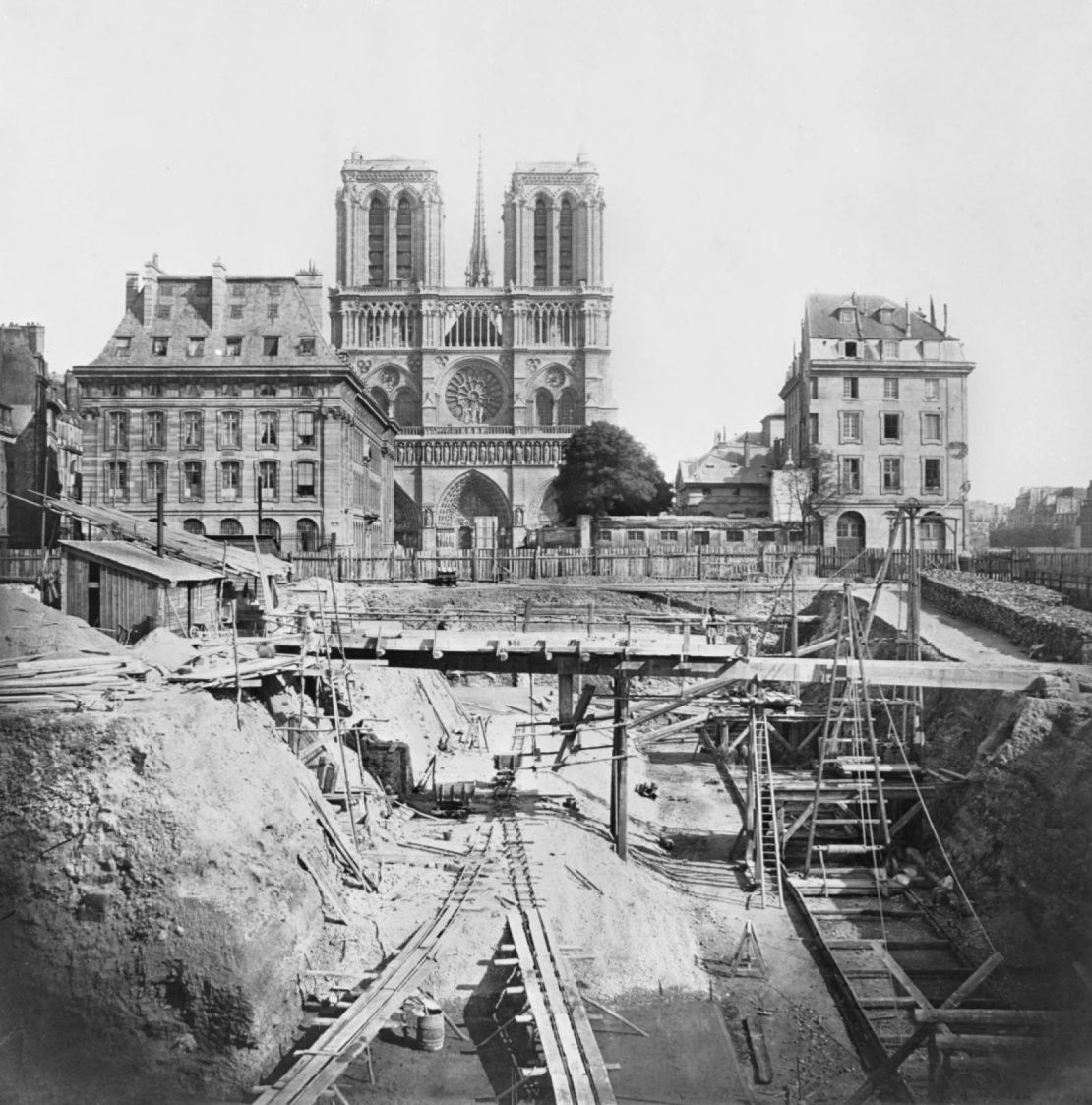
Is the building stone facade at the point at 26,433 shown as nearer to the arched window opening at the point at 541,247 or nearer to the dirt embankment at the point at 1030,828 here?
the dirt embankment at the point at 1030,828

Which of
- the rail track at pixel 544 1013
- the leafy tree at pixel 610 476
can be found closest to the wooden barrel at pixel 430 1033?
the rail track at pixel 544 1013

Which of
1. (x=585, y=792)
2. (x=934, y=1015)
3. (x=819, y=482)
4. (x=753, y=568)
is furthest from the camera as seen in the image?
(x=819, y=482)

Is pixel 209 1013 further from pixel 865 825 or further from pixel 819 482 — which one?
pixel 819 482

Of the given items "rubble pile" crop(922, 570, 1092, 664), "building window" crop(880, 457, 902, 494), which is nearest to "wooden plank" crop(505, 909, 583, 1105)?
"rubble pile" crop(922, 570, 1092, 664)

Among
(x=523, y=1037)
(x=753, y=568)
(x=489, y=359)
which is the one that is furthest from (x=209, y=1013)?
(x=489, y=359)

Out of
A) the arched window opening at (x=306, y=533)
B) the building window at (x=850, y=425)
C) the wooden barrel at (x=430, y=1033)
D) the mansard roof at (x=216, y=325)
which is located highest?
the mansard roof at (x=216, y=325)

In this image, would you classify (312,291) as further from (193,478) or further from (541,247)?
(541,247)

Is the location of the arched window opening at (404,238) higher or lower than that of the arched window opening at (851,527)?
higher
